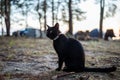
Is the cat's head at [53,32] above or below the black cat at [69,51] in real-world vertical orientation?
above

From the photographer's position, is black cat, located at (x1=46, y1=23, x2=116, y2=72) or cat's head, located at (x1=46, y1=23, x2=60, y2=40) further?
cat's head, located at (x1=46, y1=23, x2=60, y2=40)

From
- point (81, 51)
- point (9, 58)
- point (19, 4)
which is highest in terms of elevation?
point (19, 4)

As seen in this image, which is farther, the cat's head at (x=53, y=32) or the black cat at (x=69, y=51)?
the cat's head at (x=53, y=32)

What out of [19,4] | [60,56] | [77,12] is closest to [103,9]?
[77,12]

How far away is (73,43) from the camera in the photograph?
24.8 ft

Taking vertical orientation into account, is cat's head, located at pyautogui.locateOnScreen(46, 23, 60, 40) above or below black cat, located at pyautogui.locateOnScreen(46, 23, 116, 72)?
above

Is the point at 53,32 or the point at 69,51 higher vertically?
the point at 53,32

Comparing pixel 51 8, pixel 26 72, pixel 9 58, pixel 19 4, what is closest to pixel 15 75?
pixel 26 72

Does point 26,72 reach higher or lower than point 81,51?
lower

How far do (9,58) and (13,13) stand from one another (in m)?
27.6

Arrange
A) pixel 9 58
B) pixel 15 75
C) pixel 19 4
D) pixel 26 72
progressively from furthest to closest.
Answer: pixel 19 4
pixel 9 58
pixel 26 72
pixel 15 75

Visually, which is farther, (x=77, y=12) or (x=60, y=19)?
(x=60, y=19)

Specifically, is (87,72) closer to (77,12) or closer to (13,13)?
(77,12)

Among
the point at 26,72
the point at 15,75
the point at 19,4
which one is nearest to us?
the point at 15,75
